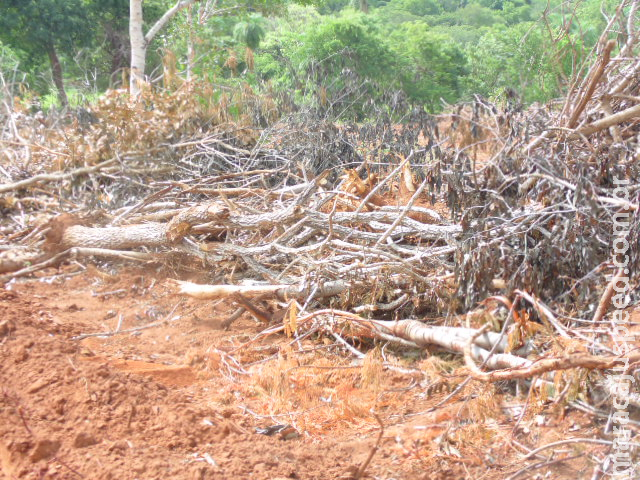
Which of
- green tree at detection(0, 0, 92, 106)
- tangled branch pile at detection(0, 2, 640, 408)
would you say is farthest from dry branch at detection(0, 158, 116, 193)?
green tree at detection(0, 0, 92, 106)

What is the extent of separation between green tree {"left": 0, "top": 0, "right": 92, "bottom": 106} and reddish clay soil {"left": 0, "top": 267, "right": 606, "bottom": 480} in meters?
14.0

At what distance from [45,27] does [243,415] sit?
53.4ft

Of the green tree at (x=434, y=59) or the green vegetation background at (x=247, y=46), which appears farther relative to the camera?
the green tree at (x=434, y=59)

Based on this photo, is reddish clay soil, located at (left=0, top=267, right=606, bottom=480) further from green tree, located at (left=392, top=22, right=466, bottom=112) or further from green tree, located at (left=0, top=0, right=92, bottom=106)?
green tree, located at (left=392, top=22, right=466, bottom=112)

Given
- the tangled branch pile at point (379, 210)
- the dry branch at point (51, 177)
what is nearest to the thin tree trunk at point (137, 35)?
the tangled branch pile at point (379, 210)

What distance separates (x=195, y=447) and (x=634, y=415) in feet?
5.66

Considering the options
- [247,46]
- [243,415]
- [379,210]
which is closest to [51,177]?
[379,210]

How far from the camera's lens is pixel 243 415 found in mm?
2748

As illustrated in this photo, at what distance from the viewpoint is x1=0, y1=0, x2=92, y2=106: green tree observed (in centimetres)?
1541

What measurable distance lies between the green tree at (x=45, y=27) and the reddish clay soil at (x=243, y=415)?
13954 millimetres

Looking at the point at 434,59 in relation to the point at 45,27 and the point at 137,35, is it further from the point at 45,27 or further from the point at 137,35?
the point at 137,35

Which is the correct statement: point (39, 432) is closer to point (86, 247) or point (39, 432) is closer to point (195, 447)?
point (195, 447)

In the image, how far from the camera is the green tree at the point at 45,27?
15.4 meters

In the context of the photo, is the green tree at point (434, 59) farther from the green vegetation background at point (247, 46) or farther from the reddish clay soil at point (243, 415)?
the reddish clay soil at point (243, 415)
